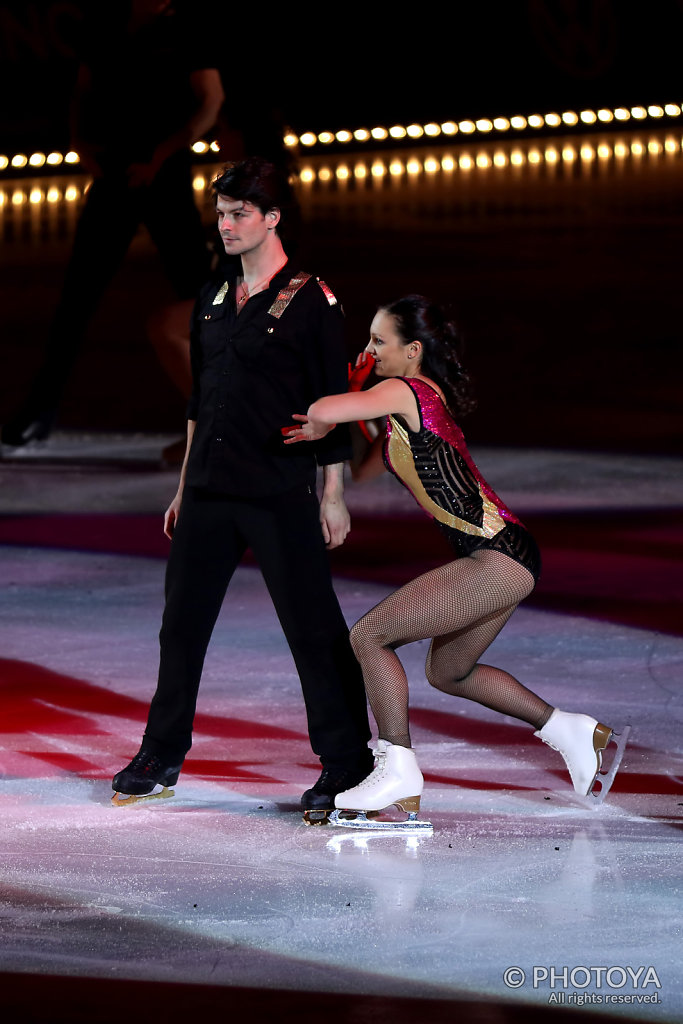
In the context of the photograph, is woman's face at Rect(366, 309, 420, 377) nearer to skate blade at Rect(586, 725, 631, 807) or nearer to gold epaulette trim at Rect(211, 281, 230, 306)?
gold epaulette trim at Rect(211, 281, 230, 306)

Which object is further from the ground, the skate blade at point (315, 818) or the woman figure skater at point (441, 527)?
the woman figure skater at point (441, 527)

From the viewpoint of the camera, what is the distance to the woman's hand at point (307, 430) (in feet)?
12.5

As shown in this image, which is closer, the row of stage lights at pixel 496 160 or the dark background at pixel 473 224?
the dark background at pixel 473 224

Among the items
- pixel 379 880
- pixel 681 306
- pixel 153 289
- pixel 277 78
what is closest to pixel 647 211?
pixel 681 306

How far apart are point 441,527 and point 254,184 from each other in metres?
0.88

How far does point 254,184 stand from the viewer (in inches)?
151

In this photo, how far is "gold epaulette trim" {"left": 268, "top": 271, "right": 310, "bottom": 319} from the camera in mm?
3898

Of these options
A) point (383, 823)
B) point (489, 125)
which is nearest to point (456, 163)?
point (489, 125)

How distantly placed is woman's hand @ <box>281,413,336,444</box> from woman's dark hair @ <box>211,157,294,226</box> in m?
0.47

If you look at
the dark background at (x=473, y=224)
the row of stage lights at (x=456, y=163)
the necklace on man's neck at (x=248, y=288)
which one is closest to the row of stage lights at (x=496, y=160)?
the row of stage lights at (x=456, y=163)

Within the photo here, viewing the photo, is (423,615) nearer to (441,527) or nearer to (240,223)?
(441,527)

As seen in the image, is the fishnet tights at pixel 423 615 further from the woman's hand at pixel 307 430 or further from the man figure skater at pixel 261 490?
the woman's hand at pixel 307 430

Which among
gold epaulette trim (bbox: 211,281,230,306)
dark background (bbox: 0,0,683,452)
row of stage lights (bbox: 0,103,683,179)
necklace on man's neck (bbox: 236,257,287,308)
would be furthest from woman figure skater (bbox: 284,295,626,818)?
row of stage lights (bbox: 0,103,683,179)

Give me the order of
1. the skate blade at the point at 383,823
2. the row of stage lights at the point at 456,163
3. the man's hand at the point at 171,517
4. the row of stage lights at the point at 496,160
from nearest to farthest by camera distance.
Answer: the skate blade at the point at 383,823 → the man's hand at the point at 171,517 → the row of stage lights at the point at 456,163 → the row of stage lights at the point at 496,160
